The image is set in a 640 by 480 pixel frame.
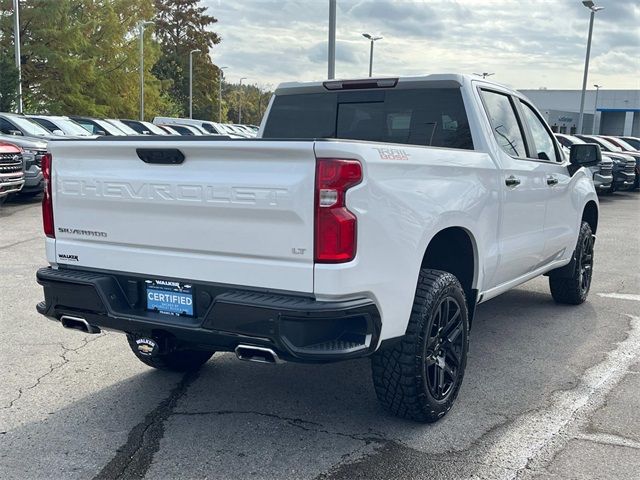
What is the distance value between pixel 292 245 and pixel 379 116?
220 cm

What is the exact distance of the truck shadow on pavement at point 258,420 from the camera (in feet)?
11.6

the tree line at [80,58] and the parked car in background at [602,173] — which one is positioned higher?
the tree line at [80,58]

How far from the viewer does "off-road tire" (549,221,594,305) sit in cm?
667

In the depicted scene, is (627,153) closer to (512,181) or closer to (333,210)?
(512,181)

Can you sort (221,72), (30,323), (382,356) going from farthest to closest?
(221,72) → (30,323) → (382,356)

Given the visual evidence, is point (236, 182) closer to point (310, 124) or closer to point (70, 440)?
point (70, 440)

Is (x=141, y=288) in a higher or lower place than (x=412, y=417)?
higher

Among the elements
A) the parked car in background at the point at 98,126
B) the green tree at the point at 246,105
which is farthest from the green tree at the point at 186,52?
the parked car in background at the point at 98,126

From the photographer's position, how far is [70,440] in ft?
12.4

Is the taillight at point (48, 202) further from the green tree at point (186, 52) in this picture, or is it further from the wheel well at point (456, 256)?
the green tree at point (186, 52)

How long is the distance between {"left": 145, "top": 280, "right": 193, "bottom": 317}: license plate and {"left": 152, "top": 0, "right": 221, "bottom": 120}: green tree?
226 ft

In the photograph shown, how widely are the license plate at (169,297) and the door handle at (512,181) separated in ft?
7.84

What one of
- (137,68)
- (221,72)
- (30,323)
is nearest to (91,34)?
(137,68)

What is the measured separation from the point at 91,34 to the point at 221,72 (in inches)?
1255
